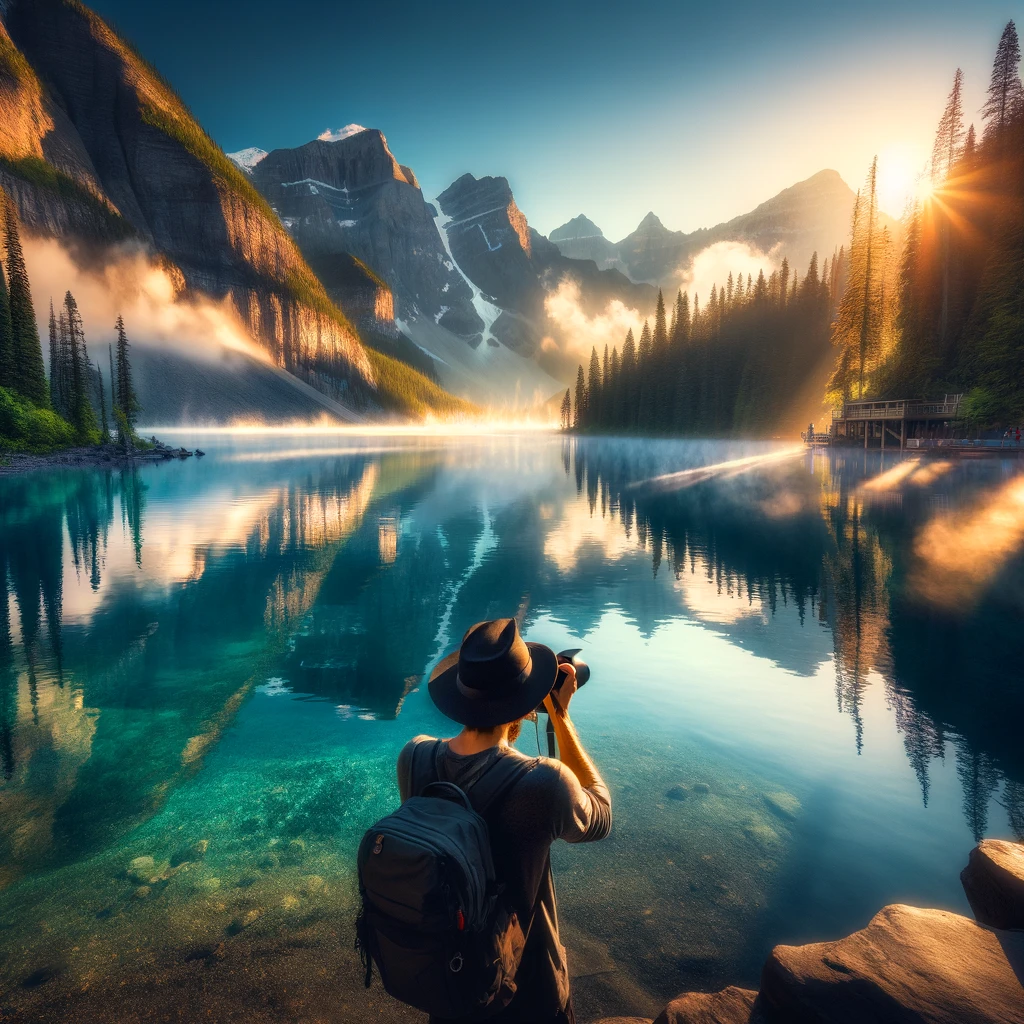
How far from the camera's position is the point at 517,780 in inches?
90.8

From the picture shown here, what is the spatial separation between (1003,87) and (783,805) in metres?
74.4

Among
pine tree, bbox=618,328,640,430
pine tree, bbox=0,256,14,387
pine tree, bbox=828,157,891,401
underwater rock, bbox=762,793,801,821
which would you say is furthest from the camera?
pine tree, bbox=618,328,640,430

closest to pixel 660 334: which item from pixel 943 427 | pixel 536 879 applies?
pixel 943 427

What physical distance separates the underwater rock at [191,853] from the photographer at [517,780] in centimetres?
420

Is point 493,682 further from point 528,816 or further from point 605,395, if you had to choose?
point 605,395

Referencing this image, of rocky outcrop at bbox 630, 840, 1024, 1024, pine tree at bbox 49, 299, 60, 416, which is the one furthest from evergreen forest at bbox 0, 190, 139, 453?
rocky outcrop at bbox 630, 840, 1024, 1024

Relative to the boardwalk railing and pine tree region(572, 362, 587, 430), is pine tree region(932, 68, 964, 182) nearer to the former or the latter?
the boardwalk railing

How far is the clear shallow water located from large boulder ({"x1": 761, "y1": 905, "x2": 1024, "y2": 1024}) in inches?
34.4

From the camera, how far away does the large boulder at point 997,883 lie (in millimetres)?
4449

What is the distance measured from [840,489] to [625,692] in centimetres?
2981

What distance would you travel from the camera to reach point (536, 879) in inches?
95.0

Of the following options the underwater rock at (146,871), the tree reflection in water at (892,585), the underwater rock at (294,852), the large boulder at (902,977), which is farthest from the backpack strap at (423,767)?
the tree reflection in water at (892,585)

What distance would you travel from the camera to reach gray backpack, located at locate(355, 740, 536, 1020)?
194 centimetres

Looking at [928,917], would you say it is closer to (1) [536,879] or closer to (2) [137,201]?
(1) [536,879]
